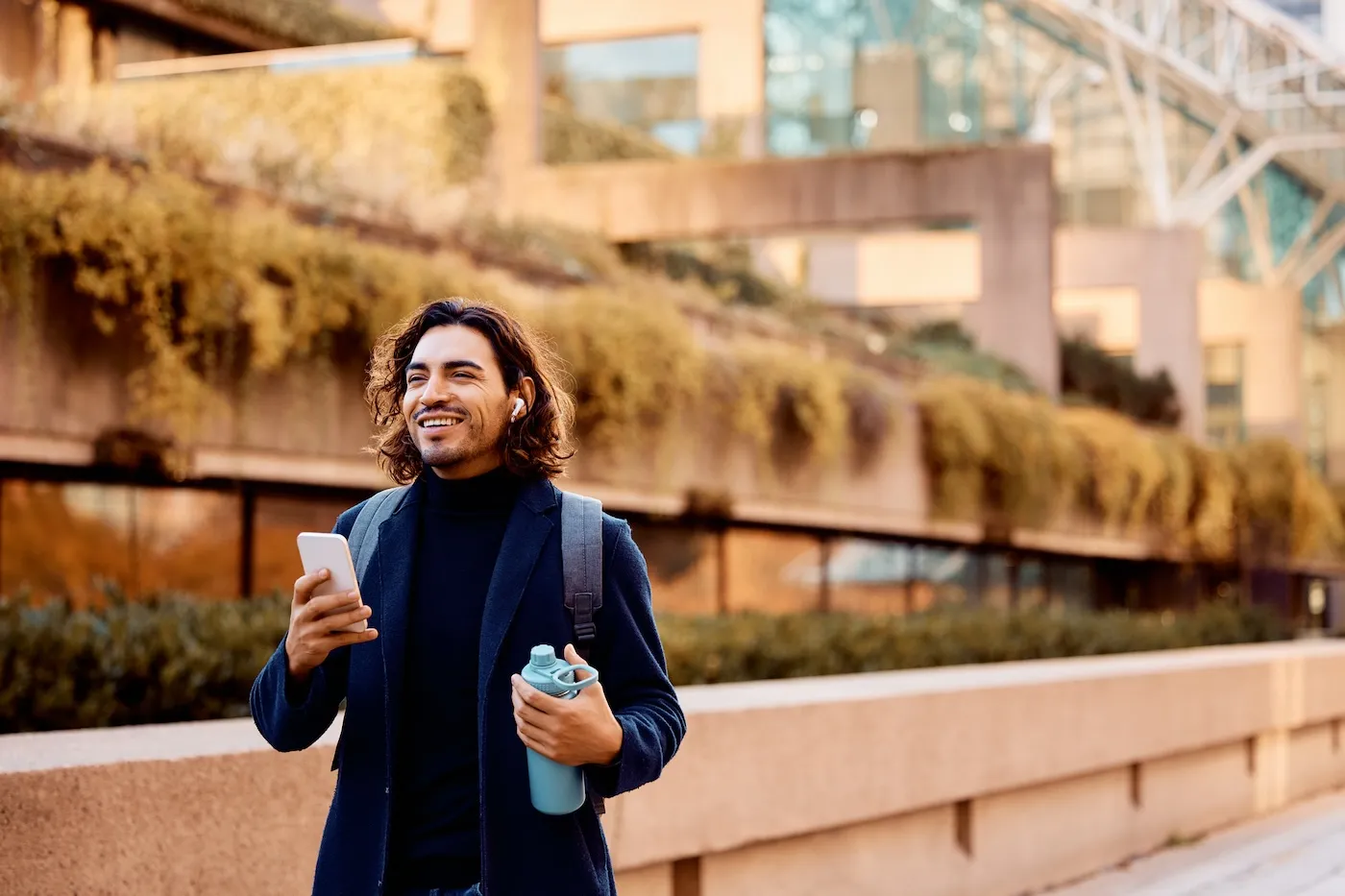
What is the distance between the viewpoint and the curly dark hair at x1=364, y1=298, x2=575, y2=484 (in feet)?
9.53

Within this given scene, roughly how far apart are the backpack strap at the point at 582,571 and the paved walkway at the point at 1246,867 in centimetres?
636

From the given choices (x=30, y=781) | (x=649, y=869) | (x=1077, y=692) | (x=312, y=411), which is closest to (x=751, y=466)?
(x=312, y=411)

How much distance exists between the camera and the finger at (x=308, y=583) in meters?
2.65

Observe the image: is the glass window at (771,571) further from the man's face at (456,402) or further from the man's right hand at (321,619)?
the man's right hand at (321,619)

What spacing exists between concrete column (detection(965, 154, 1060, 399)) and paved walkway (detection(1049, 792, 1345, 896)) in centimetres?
1191

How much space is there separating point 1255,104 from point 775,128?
2139cm

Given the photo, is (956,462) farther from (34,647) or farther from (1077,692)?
(34,647)

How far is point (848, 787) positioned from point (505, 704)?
14.4 ft

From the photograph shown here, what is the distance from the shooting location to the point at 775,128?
3180cm

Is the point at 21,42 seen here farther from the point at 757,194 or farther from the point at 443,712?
the point at 443,712

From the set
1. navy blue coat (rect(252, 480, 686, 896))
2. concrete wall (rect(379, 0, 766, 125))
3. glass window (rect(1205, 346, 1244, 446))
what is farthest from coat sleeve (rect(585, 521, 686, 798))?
glass window (rect(1205, 346, 1244, 446))

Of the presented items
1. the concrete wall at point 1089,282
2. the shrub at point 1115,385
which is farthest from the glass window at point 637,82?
the shrub at point 1115,385

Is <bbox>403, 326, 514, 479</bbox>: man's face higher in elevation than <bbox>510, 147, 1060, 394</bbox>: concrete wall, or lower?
lower

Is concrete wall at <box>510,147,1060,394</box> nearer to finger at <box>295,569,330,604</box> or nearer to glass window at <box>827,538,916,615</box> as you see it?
glass window at <box>827,538,916,615</box>
